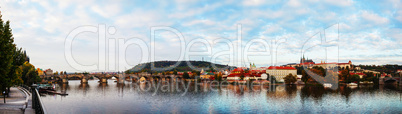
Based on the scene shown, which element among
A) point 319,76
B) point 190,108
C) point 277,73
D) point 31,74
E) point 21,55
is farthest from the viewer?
point 277,73

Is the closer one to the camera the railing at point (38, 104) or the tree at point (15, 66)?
the railing at point (38, 104)

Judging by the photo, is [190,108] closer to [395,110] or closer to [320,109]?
[320,109]

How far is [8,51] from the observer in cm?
1600

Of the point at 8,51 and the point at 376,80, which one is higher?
the point at 8,51

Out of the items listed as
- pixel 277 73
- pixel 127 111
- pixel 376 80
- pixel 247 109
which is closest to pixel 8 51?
pixel 127 111

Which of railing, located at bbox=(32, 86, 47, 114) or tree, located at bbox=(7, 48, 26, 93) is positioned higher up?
tree, located at bbox=(7, 48, 26, 93)

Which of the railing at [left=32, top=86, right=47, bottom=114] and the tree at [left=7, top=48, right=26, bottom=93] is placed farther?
the tree at [left=7, top=48, right=26, bottom=93]

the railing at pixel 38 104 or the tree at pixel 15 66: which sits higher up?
the tree at pixel 15 66

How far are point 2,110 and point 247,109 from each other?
72.4 ft

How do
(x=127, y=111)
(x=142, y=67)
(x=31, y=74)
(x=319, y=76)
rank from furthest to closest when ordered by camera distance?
(x=142, y=67) < (x=319, y=76) < (x=31, y=74) < (x=127, y=111)

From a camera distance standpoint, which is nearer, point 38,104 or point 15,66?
point 38,104

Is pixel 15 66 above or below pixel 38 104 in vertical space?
above

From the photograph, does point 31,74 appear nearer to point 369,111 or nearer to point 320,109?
point 320,109

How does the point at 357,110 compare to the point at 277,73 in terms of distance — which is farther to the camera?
the point at 277,73
